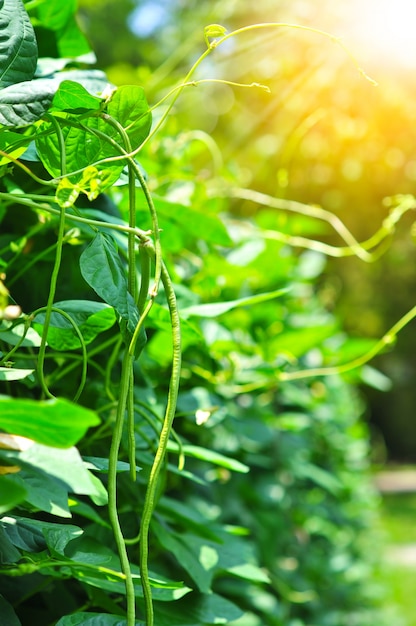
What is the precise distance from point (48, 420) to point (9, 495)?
2.1 inches

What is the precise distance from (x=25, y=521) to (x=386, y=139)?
141 inches

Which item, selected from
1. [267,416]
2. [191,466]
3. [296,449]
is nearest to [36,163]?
[191,466]

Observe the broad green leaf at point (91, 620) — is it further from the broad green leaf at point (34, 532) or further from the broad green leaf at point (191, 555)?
Result: the broad green leaf at point (191, 555)

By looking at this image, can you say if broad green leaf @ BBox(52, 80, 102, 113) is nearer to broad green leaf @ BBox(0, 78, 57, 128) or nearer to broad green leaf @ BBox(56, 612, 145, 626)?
broad green leaf @ BBox(0, 78, 57, 128)

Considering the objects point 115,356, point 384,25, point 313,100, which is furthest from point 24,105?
point 313,100

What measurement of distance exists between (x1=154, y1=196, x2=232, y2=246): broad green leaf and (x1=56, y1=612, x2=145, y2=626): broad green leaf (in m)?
0.57

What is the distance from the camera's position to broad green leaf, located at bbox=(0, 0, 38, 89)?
630mm

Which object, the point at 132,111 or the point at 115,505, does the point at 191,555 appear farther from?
the point at 132,111

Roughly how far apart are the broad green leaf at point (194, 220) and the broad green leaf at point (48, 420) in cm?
61

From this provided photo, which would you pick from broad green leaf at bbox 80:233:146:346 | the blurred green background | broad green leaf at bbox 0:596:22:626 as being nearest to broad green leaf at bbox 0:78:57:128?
broad green leaf at bbox 80:233:146:346

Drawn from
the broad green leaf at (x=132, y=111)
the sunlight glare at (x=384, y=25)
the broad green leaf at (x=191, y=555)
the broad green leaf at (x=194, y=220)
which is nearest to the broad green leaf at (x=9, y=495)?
the broad green leaf at (x=132, y=111)

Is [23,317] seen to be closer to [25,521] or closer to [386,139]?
[25,521]

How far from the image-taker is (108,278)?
0.62 metres

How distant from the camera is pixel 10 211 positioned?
958mm
